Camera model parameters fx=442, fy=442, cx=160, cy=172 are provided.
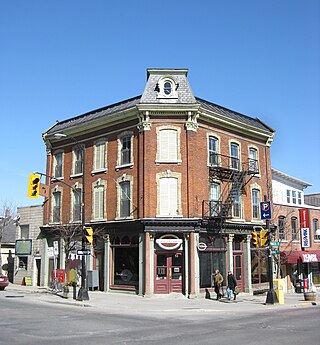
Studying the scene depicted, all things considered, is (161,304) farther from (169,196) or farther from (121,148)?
(121,148)

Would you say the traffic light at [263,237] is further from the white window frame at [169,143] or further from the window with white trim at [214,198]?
the white window frame at [169,143]

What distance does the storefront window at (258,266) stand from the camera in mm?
32094

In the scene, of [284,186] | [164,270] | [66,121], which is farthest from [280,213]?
[66,121]

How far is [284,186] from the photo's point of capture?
39.9 meters

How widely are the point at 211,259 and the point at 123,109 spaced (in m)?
11.7

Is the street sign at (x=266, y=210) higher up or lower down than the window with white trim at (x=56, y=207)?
lower down

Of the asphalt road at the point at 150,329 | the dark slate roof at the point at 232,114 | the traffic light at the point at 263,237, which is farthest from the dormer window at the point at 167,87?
the asphalt road at the point at 150,329

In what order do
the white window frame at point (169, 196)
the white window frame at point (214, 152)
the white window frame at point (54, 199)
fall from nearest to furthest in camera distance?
the white window frame at point (169, 196)
the white window frame at point (214, 152)
the white window frame at point (54, 199)

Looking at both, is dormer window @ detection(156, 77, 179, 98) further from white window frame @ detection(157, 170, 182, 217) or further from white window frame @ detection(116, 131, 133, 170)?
white window frame @ detection(157, 170, 182, 217)

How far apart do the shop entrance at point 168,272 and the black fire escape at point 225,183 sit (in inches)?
117

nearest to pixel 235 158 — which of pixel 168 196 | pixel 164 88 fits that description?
pixel 168 196

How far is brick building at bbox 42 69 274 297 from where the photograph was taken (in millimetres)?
27109

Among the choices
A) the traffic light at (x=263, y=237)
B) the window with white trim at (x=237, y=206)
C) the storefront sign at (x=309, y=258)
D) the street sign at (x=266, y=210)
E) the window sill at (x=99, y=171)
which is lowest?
the storefront sign at (x=309, y=258)

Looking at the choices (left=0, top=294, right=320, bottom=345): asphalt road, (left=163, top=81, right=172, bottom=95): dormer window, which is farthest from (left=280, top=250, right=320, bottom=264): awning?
(left=0, top=294, right=320, bottom=345): asphalt road
